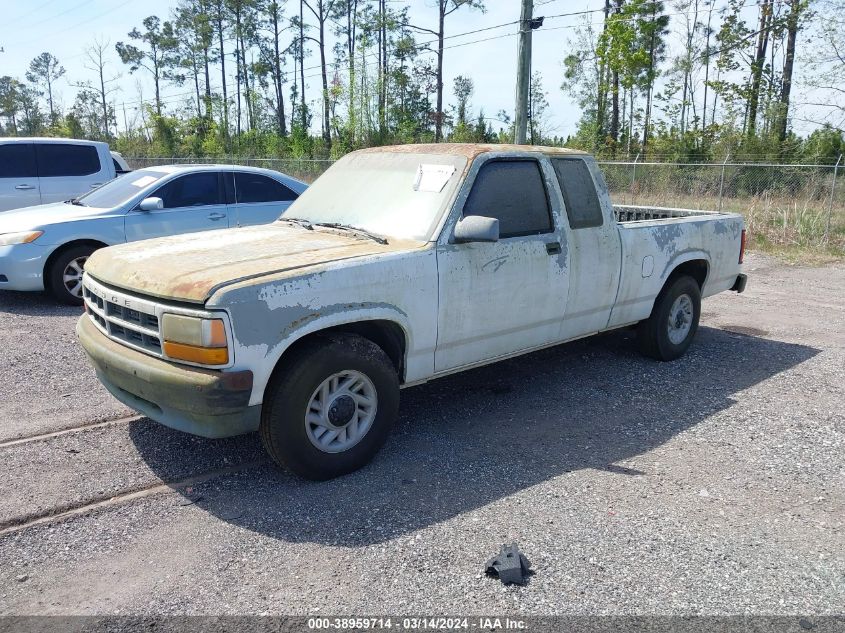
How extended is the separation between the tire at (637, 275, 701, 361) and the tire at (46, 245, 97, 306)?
20.6 ft

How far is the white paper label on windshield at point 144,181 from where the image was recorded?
8469 mm

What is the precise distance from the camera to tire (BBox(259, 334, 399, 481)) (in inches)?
143

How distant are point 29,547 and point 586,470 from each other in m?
3.05

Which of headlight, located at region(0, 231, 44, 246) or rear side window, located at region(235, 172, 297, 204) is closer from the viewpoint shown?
headlight, located at region(0, 231, 44, 246)

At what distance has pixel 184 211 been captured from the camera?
27.8 ft

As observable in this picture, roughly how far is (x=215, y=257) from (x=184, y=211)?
493 centimetres

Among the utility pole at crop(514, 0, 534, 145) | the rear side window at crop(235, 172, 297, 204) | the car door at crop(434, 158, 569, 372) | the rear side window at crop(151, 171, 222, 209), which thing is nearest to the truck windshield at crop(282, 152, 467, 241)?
the car door at crop(434, 158, 569, 372)

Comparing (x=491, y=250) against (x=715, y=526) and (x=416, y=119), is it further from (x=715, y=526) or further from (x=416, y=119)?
(x=416, y=119)

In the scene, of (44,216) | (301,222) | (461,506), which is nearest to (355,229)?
(301,222)

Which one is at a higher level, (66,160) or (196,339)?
(66,160)

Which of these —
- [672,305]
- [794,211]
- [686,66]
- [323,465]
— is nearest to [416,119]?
[686,66]

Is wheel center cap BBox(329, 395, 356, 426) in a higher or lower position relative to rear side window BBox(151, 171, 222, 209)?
lower

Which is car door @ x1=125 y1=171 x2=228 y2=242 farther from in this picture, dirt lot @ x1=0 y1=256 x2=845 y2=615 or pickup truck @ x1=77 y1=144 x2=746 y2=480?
pickup truck @ x1=77 y1=144 x2=746 y2=480

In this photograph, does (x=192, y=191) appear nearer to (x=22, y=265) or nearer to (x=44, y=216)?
(x=44, y=216)
